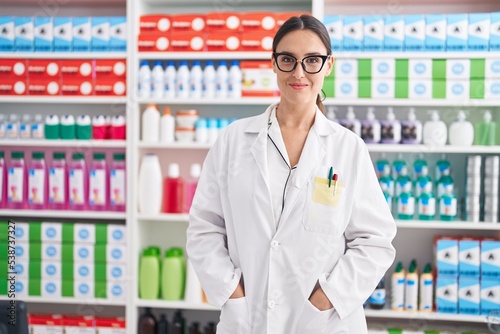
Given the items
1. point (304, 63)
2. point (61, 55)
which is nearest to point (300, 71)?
point (304, 63)

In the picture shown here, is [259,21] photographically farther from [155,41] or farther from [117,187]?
[117,187]

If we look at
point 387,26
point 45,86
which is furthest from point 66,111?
point 387,26

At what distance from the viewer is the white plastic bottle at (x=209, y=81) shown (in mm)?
3338

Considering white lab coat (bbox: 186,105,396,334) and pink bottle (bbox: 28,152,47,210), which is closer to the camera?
white lab coat (bbox: 186,105,396,334)

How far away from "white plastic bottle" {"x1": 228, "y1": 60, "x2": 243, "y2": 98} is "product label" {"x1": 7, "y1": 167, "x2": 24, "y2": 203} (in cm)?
137

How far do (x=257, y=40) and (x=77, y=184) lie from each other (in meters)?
1.39

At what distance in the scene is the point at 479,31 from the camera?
3188 millimetres

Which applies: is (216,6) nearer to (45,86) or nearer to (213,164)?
(45,86)

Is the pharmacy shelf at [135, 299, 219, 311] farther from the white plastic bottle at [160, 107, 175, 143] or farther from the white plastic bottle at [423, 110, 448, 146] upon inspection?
the white plastic bottle at [423, 110, 448, 146]

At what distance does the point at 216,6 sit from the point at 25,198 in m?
1.70

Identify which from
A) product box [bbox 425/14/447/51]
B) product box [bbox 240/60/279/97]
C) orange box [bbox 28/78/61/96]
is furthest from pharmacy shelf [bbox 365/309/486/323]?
orange box [bbox 28/78/61/96]

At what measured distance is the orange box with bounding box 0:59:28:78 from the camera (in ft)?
11.3

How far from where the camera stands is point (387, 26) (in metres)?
3.23

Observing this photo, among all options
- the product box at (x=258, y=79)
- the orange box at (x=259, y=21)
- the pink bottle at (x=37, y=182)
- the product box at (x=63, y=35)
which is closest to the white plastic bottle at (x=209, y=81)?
the product box at (x=258, y=79)
